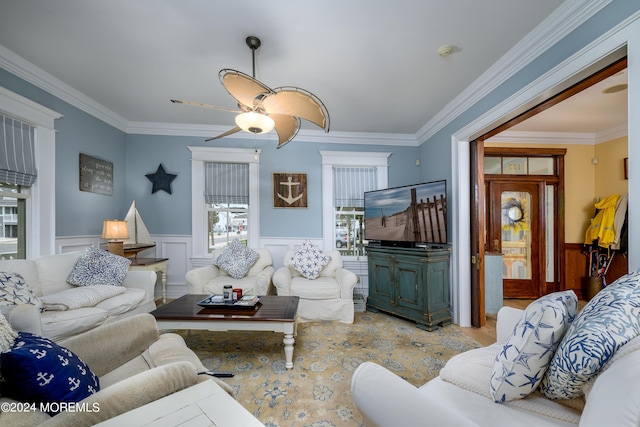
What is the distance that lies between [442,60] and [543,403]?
2.52 metres

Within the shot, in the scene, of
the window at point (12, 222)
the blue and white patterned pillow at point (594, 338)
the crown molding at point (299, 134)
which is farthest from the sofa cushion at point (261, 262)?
the blue and white patterned pillow at point (594, 338)

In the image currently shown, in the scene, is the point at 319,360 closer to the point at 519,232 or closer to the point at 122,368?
the point at 122,368

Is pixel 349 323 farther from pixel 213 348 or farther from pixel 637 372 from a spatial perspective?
pixel 637 372

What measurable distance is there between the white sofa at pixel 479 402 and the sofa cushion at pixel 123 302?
97.4 inches

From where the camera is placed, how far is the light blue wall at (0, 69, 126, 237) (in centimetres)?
284

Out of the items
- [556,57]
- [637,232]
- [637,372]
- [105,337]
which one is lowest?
[105,337]

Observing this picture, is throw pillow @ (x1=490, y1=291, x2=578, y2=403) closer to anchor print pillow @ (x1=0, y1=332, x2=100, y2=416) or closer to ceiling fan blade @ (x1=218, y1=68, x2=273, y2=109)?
anchor print pillow @ (x1=0, y1=332, x2=100, y2=416)

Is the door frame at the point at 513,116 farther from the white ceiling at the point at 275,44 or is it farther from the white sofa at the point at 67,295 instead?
the white sofa at the point at 67,295

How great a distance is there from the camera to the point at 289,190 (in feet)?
13.6

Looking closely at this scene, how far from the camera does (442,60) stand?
2377 millimetres

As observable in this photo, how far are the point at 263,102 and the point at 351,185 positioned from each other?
256 cm

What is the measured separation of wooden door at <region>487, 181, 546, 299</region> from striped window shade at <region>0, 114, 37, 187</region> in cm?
578

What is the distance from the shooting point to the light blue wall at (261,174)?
4016 millimetres

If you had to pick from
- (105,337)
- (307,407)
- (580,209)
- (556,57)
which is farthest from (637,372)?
(580,209)
